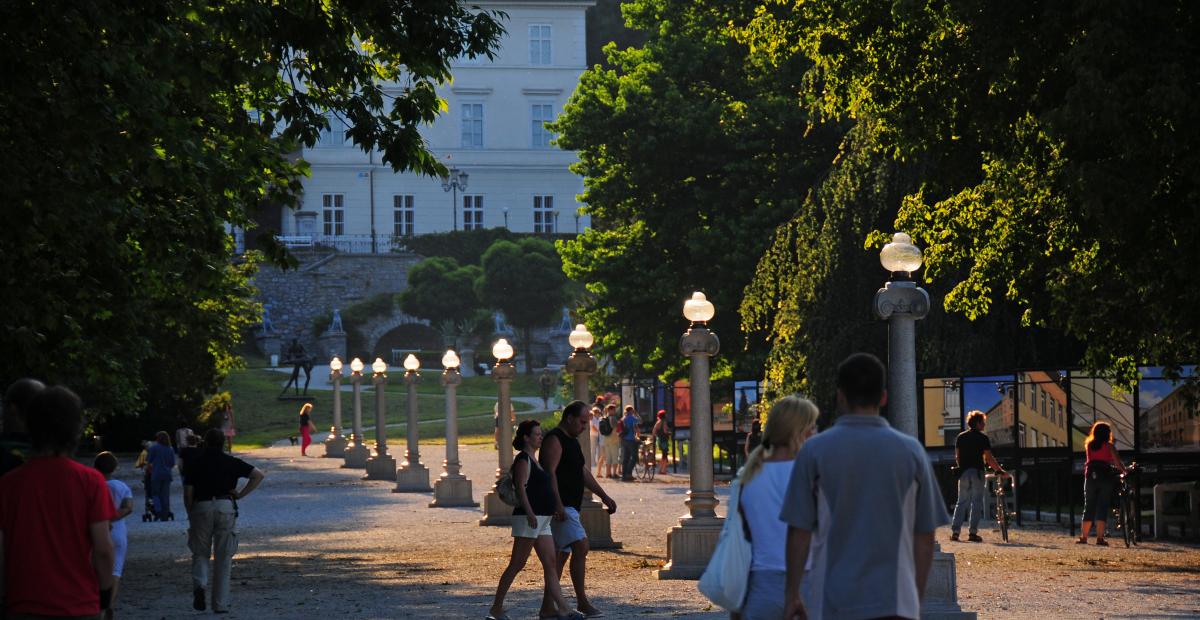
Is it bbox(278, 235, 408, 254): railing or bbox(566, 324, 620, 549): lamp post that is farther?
bbox(278, 235, 408, 254): railing

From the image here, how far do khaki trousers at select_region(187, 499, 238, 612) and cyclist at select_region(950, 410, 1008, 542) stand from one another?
9921 mm

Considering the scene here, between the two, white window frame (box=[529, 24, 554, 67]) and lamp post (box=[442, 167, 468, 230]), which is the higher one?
white window frame (box=[529, 24, 554, 67])

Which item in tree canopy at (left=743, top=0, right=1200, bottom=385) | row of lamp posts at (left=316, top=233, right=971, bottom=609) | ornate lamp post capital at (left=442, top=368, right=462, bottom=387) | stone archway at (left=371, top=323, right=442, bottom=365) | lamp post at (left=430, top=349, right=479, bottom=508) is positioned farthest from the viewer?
stone archway at (left=371, top=323, right=442, bottom=365)

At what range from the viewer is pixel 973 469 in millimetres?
21797

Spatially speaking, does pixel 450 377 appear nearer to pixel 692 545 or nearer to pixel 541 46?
pixel 692 545

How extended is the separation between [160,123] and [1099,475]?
38.8ft

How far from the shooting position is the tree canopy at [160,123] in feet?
44.6

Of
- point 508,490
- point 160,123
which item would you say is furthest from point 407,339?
point 508,490

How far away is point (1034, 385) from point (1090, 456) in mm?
2703

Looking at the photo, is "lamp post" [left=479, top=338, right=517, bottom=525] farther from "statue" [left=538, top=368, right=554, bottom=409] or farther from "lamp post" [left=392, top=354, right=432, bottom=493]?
"statue" [left=538, top=368, right=554, bottom=409]

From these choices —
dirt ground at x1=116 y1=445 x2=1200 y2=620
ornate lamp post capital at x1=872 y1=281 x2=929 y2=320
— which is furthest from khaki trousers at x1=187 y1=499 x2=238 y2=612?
ornate lamp post capital at x1=872 y1=281 x2=929 y2=320

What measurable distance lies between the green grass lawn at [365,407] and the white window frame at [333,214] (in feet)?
93.7

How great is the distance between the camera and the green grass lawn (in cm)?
6138

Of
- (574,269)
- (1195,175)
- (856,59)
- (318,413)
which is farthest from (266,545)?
(318,413)
